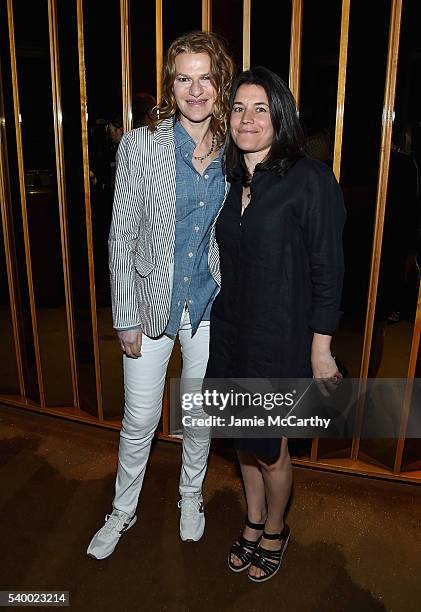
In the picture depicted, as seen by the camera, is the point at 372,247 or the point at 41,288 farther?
the point at 41,288

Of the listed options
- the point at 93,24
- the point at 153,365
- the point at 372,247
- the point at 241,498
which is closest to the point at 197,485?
the point at 241,498

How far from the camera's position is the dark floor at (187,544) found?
1.71 metres

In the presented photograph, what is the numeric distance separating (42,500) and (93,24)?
187 cm

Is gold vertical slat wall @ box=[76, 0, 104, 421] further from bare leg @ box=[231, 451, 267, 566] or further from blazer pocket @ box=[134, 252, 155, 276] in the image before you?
bare leg @ box=[231, 451, 267, 566]

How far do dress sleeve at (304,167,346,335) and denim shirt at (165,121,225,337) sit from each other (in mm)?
337

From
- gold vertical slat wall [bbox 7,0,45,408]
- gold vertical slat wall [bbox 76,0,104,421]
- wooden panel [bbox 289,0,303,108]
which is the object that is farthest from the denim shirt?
gold vertical slat wall [bbox 7,0,45,408]

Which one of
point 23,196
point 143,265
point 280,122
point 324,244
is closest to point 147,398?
point 143,265

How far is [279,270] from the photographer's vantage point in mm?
1480

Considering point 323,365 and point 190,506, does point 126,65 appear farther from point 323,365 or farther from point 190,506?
point 190,506

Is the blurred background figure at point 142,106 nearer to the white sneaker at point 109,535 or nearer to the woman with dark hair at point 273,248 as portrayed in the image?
the woman with dark hair at point 273,248

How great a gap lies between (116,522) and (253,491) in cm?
50

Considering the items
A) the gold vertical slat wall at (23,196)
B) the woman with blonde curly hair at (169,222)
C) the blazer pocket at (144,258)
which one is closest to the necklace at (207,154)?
the woman with blonde curly hair at (169,222)

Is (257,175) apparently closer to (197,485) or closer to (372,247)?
(372,247)

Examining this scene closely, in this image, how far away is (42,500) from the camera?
84.7 inches
